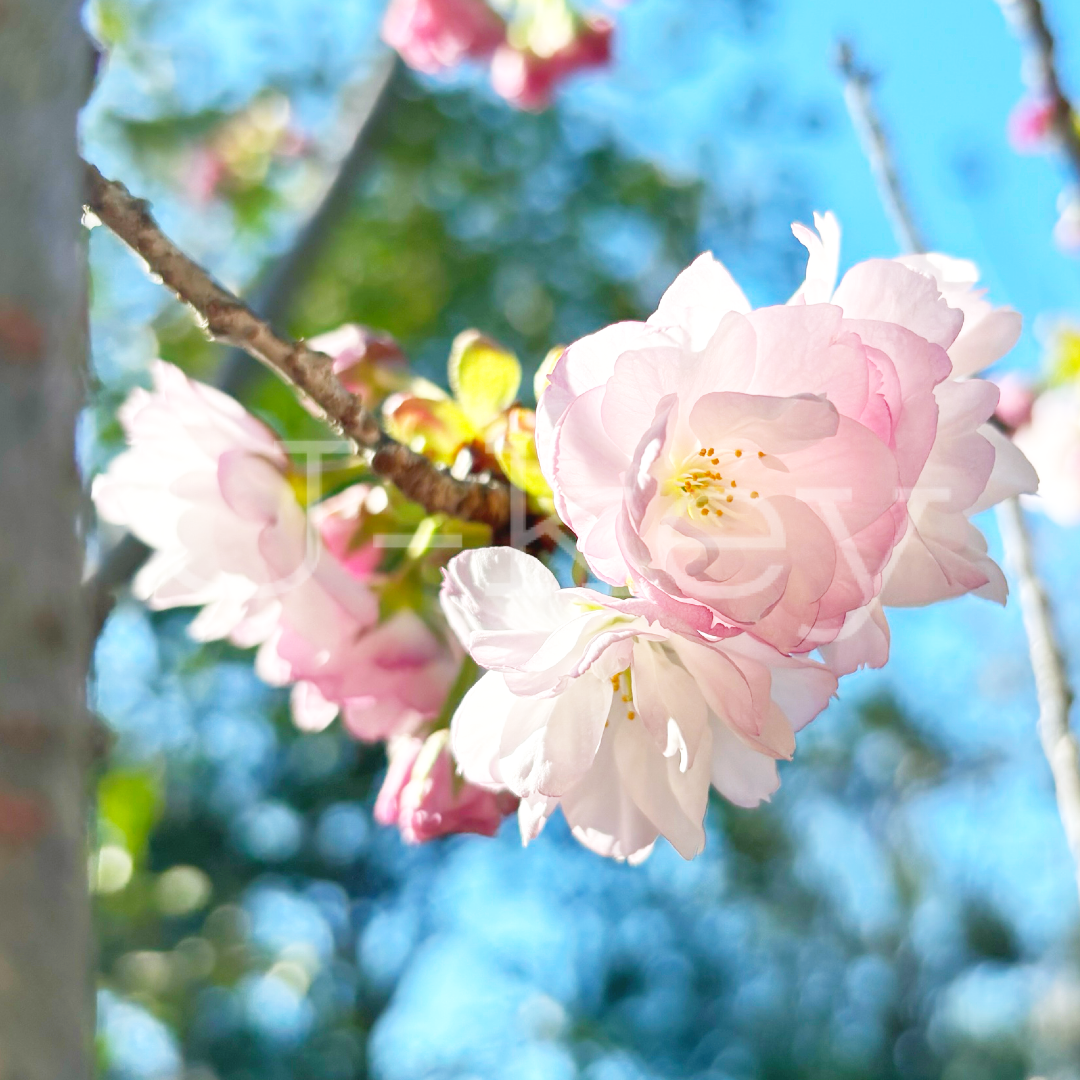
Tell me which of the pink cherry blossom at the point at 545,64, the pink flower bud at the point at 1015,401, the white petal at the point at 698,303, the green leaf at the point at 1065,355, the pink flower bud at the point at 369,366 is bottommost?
the white petal at the point at 698,303

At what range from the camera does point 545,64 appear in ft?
6.80

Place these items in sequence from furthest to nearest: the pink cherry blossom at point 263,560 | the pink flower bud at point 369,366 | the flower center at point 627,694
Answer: the pink flower bud at point 369,366 → the pink cherry blossom at point 263,560 → the flower center at point 627,694

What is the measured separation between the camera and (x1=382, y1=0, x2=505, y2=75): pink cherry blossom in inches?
77.7

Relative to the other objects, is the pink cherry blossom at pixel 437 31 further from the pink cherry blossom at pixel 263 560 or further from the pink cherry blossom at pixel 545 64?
the pink cherry blossom at pixel 263 560

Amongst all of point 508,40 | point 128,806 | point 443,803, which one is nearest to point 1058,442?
point 443,803

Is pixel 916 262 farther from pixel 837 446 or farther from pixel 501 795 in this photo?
pixel 501 795

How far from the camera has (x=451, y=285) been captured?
3793 mm

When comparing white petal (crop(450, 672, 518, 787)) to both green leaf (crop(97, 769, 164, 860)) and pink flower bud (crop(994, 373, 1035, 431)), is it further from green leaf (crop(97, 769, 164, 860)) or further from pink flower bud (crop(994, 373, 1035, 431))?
green leaf (crop(97, 769, 164, 860))

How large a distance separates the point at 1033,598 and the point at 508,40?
1.71 metres

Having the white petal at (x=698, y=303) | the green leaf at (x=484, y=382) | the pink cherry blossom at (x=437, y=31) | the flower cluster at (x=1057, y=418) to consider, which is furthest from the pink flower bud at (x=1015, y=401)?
the pink cherry blossom at (x=437, y=31)

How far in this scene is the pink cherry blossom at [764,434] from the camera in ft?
1.40

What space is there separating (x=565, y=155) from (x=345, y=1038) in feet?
11.6

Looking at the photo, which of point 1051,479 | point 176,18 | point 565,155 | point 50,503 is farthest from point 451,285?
point 50,503

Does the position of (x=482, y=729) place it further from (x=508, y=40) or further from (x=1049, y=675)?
(x=508, y=40)
